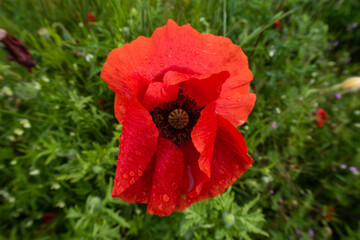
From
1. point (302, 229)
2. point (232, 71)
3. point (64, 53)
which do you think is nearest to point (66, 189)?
point (64, 53)

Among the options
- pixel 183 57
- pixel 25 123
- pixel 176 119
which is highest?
pixel 183 57

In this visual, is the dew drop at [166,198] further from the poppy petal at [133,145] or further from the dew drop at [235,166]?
the dew drop at [235,166]

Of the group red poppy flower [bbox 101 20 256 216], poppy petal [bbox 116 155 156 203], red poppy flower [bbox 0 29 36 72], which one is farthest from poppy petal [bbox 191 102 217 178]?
red poppy flower [bbox 0 29 36 72]

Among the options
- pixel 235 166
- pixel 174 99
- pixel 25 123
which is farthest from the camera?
pixel 25 123

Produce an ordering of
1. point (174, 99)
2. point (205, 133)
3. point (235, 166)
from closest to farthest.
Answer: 1. point (205, 133)
2. point (235, 166)
3. point (174, 99)

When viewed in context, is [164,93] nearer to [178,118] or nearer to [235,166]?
[178,118]

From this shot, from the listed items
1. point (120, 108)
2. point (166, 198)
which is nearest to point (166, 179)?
point (166, 198)

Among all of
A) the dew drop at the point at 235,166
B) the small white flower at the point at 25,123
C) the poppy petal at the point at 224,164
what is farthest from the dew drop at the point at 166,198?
the small white flower at the point at 25,123

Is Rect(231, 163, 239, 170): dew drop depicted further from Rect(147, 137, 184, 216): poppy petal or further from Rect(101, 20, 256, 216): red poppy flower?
Rect(147, 137, 184, 216): poppy petal
